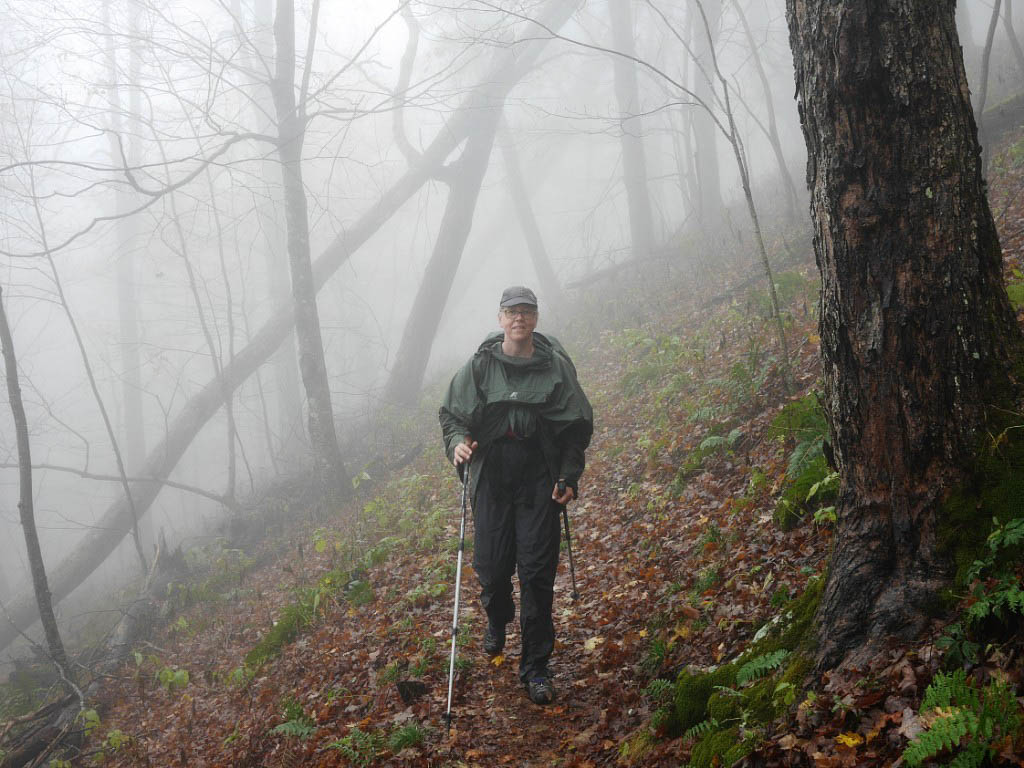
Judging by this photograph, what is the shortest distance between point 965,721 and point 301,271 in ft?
43.8

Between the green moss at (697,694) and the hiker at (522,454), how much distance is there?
131cm

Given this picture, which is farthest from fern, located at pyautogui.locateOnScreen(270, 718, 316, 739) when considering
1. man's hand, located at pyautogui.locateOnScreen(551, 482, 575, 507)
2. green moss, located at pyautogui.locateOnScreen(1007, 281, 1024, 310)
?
green moss, located at pyautogui.locateOnScreen(1007, 281, 1024, 310)

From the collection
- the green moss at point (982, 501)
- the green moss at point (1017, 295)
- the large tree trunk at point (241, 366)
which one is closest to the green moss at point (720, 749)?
the green moss at point (982, 501)

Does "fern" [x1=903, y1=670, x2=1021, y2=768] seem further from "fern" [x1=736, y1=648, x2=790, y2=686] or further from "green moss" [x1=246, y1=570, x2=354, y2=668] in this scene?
"green moss" [x1=246, y1=570, x2=354, y2=668]

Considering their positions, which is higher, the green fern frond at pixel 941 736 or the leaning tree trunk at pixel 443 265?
the leaning tree trunk at pixel 443 265

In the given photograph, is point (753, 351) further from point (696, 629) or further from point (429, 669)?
point (429, 669)

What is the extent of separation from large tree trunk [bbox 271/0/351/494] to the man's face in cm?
937

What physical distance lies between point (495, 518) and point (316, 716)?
2101mm

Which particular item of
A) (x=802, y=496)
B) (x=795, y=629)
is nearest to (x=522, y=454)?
(x=802, y=496)

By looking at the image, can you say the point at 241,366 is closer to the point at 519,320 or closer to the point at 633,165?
the point at 633,165

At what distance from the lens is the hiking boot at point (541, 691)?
15.4 ft

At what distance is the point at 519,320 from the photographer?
196 inches

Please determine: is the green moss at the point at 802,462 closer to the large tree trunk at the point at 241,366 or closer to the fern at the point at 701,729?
the fern at the point at 701,729

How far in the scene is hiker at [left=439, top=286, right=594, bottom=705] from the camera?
4.84 metres
